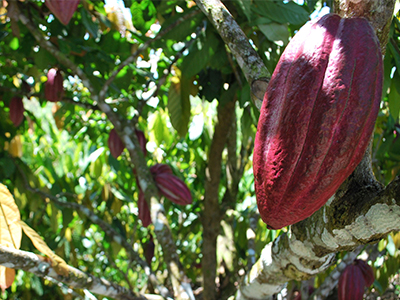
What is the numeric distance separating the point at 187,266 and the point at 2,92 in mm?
1895

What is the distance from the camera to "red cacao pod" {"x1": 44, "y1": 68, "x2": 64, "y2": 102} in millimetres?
1680

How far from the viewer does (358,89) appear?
1.64 feet

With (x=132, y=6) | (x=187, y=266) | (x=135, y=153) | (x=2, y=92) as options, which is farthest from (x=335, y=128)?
(x=187, y=266)

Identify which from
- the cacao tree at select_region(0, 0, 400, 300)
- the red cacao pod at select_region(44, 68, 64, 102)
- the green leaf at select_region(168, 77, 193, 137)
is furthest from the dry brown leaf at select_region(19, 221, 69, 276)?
the red cacao pod at select_region(44, 68, 64, 102)

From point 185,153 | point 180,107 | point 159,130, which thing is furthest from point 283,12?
point 185,153

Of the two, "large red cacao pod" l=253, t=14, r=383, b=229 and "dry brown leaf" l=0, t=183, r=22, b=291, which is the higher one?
"large red cacao pod" l=253, t=14, r=383, b=229

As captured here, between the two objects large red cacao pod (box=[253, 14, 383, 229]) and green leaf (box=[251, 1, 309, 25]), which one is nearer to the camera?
large red cacao pod (box=[253, 14, 383, 229])

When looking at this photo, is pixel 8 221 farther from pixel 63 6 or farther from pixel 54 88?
pixel 54 88

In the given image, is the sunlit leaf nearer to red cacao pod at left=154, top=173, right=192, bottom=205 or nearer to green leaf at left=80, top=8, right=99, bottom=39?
red cacao pod at left=154, top=173, right=192, bottom=205

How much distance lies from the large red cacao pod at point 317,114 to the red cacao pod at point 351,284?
0.99m

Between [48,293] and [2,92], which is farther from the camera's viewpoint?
[48,293]

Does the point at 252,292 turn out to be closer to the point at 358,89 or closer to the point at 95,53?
the point at 358,89

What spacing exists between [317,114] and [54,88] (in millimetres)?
1436

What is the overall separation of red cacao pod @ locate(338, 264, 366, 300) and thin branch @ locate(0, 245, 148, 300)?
2.42ft
